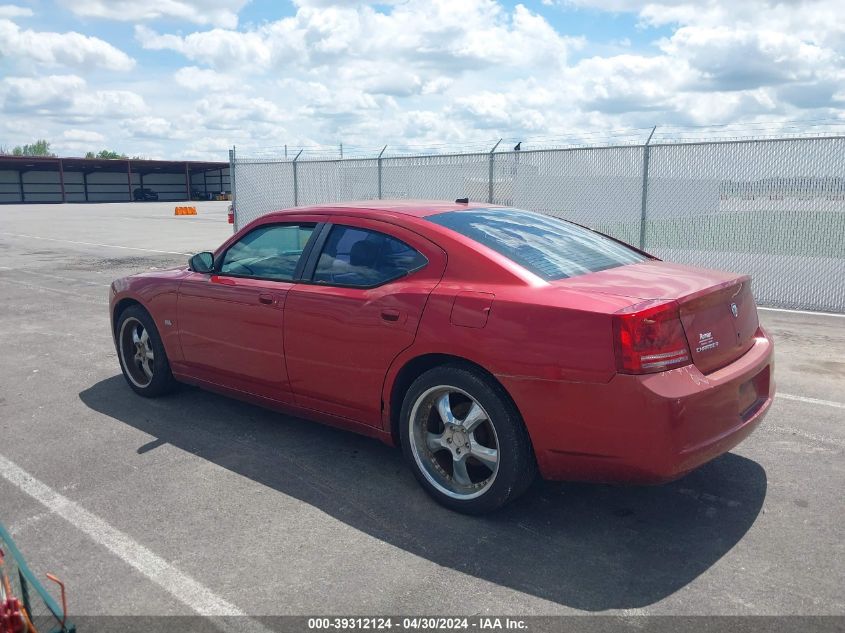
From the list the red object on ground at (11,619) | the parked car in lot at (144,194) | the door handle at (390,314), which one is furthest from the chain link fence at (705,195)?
the parked car in lot at (144,194)

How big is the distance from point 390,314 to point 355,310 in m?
0.26

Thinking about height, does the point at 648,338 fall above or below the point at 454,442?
above

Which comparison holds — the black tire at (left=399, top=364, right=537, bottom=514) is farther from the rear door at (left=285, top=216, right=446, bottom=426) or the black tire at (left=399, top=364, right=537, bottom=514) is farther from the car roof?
the car roof

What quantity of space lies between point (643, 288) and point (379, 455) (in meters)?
1.91

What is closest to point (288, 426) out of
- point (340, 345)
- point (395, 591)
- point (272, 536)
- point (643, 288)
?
point (340, 345)

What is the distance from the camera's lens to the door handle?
12.5 feet

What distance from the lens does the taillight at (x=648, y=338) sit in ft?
10.2

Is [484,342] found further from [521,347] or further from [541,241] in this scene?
[541,241]

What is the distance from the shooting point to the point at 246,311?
15.1ft

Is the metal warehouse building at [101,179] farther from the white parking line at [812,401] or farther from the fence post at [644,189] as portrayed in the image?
the white parking line at [812,401]

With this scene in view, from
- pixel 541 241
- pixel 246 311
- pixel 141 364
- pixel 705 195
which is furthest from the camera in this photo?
pixel 705 195

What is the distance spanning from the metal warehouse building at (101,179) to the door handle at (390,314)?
57.2 metres

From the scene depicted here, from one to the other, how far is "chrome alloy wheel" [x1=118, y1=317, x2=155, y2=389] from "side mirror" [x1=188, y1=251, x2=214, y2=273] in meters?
0.81

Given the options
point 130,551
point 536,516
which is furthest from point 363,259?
point 130,551
